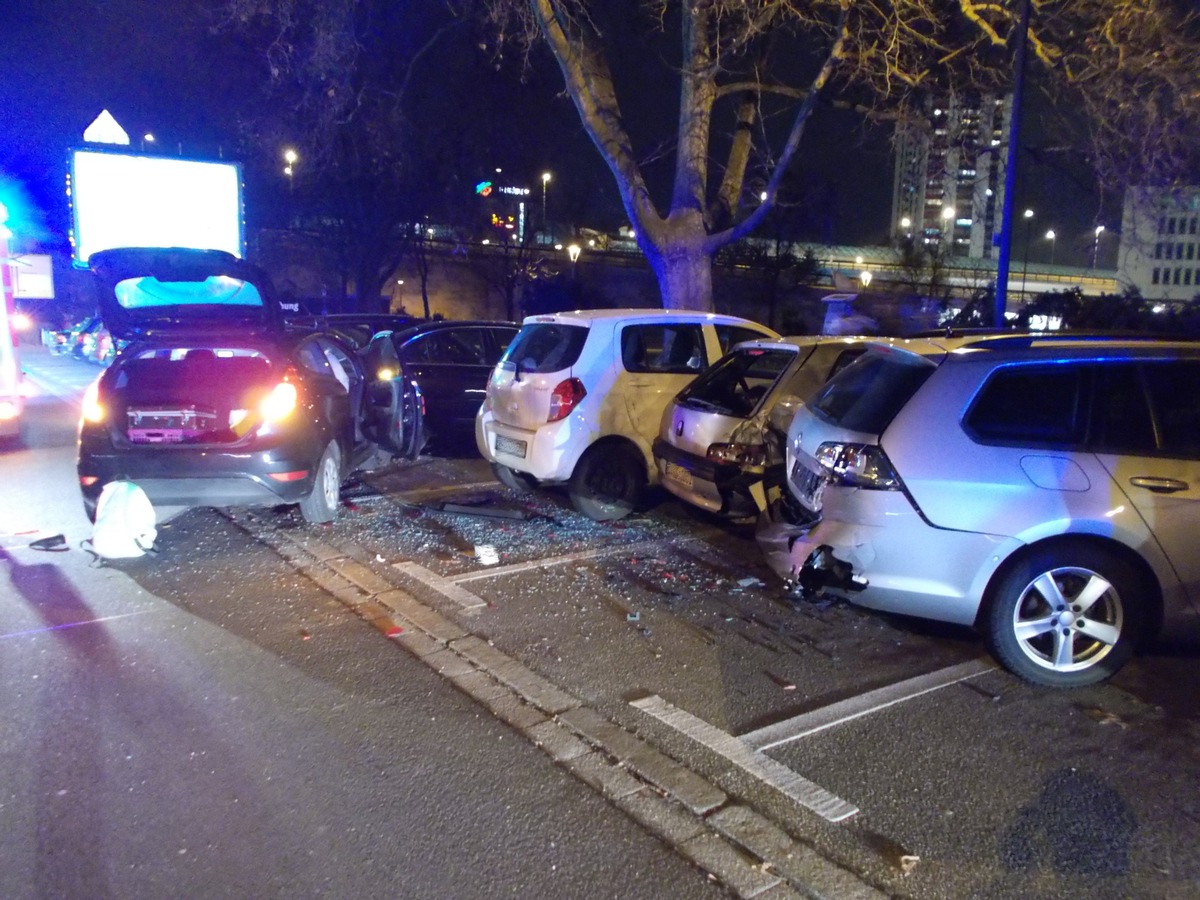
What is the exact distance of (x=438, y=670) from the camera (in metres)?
5.10

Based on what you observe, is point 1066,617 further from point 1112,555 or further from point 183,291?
point 183,291

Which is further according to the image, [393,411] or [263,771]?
[393,411]

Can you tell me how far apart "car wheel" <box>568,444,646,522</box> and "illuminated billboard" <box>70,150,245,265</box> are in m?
17.0

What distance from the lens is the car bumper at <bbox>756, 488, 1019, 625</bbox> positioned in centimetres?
475

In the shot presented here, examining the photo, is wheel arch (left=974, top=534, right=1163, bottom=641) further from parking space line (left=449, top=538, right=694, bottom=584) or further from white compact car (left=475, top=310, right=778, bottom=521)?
white compact car (left=475, top=310, right=778, bottom=521)

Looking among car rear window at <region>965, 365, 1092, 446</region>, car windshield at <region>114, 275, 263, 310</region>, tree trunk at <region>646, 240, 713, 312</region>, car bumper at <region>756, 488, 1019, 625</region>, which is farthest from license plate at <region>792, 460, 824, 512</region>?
car windshield at <region>114, 275, 263, 310</region>

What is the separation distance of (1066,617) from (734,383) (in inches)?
128

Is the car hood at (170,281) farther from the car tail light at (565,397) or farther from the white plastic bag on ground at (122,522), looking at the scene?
the car tail light at (565,397)

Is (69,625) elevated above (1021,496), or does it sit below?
below

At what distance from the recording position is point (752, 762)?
4145 millimetres

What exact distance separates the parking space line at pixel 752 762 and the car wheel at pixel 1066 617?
1.51m

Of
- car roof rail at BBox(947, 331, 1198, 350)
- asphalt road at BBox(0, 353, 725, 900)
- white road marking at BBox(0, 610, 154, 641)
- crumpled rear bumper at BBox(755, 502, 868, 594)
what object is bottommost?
asphalt road at BBox(0, 353, 725, 900)

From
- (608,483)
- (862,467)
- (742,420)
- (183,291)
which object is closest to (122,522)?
(608,483)

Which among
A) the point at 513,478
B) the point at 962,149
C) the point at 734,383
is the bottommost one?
the point at 513,478
